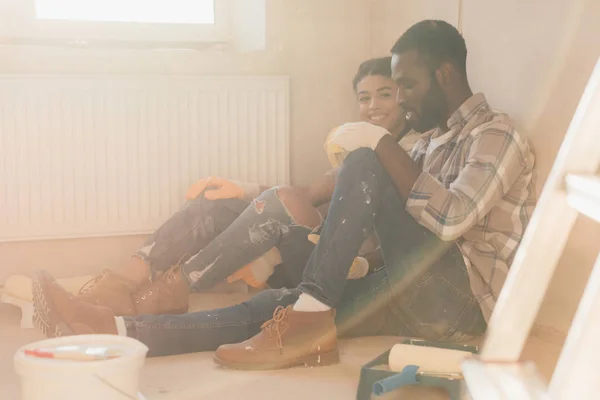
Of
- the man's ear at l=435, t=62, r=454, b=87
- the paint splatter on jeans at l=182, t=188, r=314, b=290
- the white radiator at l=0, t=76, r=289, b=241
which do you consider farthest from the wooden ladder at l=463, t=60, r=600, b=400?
the white radiator at l=0, t=76, r=289, b=241

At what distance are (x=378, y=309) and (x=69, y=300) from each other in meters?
0.71

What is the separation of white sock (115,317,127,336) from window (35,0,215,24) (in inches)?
50.9

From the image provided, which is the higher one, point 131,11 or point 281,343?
point 131,11

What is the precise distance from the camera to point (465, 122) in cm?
170

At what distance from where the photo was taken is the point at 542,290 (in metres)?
0.83

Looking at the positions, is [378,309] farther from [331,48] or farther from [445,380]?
[331,48]

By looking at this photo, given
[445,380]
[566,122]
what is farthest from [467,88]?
[445,380]

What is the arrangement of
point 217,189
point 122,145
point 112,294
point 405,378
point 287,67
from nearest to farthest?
point 405,378 → point 112,294 → point 217,189 → point 122,145 → point 287,67

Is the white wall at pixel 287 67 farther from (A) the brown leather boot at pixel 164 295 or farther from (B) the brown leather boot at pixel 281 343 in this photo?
(B) the brown leather boot at pixel 281 343

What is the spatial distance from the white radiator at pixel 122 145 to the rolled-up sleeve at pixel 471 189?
98 cm

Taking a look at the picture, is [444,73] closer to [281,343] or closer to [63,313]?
[281,343]

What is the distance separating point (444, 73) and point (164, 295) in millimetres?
892

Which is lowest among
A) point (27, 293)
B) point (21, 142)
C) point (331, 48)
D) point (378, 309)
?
point (27, 293)

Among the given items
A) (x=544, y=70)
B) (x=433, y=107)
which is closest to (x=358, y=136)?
(x=433, y=107)
